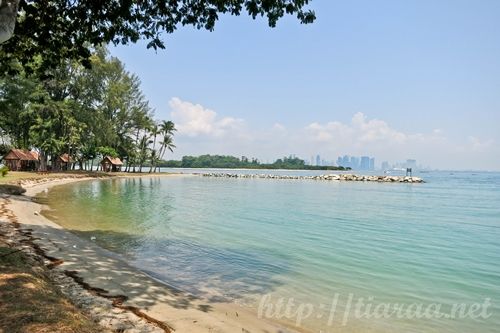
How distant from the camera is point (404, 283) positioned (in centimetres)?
1042

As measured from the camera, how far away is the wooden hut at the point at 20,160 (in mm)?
56000

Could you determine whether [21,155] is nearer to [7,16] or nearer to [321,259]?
[321,259]

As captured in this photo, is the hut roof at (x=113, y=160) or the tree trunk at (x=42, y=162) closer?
the tree trunk at (x=42, y=162)

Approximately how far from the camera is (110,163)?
78.6 m

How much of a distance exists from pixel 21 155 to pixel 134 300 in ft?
192

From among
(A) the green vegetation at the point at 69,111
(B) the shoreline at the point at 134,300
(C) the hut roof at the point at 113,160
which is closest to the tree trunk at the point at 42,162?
(A) the green vegetation at the point at 69,111

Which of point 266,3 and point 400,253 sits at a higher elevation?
point 266,3

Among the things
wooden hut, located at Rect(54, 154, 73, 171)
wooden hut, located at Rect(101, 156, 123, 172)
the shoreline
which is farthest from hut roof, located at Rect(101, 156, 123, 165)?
the shoreline

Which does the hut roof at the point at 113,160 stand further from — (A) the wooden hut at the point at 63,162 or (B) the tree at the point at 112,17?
(B) the tree at the point at 112,17

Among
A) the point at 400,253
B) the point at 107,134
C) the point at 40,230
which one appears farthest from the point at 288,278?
the point at 107,134

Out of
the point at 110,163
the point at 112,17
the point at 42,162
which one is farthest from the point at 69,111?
the point at 112,17

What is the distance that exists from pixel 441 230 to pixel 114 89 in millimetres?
54953

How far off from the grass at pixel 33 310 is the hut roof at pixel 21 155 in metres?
58.1

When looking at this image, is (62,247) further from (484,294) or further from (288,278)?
(484,294)
